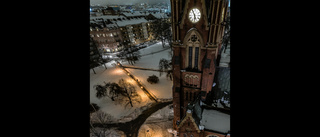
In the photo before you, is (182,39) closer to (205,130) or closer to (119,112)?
(205,130)

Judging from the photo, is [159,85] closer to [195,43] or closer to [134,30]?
[195,43]

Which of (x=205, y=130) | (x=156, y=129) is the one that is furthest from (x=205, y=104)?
Result: (x=156, y=129)

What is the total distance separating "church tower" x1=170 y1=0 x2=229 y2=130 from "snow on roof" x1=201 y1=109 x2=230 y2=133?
195cm

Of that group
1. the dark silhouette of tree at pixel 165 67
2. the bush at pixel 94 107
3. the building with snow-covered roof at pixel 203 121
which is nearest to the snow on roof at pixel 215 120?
the building with snow-covered roof at pixel 203 121

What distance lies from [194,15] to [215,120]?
435 inches

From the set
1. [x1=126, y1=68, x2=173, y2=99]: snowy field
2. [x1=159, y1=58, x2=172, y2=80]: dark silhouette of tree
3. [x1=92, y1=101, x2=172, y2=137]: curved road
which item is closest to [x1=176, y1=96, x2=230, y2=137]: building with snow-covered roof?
[x1=92, y1=101, x2=172, y2=137]: curved road

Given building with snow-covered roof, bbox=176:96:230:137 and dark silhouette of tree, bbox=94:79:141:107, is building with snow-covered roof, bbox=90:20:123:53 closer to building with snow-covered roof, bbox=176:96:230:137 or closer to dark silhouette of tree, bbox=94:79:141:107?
dark silhouette of tree, bbox=94:79:141:107

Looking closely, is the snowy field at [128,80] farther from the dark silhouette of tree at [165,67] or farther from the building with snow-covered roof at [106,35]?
the building with snow-covered roof at [106,35]

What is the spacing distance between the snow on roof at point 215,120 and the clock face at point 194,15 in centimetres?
997

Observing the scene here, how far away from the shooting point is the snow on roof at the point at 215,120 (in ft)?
46.4

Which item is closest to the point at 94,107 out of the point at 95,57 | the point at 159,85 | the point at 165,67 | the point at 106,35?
the point at 159,85

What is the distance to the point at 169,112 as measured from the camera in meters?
24.7

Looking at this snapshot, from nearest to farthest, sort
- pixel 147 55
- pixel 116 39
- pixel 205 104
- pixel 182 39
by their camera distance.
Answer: pixel 182 39
pixel 205 104
pixel 147 55
pixel 116 39
